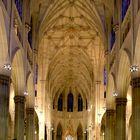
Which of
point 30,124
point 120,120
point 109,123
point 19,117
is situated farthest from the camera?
point 109,123

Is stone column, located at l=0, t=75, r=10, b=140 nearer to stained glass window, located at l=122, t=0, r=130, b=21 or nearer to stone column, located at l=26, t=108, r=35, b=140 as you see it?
stained glass window, located at l=122, t=0, r=130, b=21

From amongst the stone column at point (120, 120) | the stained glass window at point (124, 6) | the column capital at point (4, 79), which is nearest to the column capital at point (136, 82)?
the stained glass window at point (124, 6)

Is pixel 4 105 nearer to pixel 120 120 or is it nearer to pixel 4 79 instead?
pixel 4 79

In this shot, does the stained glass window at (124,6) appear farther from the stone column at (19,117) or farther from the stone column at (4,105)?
the stone column at (4,105)

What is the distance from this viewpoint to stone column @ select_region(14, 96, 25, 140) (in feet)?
127

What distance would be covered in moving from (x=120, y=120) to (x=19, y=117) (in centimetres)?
900

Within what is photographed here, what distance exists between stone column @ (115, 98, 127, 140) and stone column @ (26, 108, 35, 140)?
9.59 metres

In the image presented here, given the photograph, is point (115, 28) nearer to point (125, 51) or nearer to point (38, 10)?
point (125, 51)

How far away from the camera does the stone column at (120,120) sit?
3953 cm

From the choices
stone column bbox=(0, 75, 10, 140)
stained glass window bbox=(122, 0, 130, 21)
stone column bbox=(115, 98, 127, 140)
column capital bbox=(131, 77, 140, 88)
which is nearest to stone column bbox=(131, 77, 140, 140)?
column capital bbox=(131, 77, 140, 88)

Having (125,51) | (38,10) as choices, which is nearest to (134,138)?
(125,51)

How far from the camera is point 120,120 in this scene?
3978 centimetres

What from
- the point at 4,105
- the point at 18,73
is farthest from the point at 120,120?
the point at 4,105

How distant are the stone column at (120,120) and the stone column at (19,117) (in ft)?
27.8
